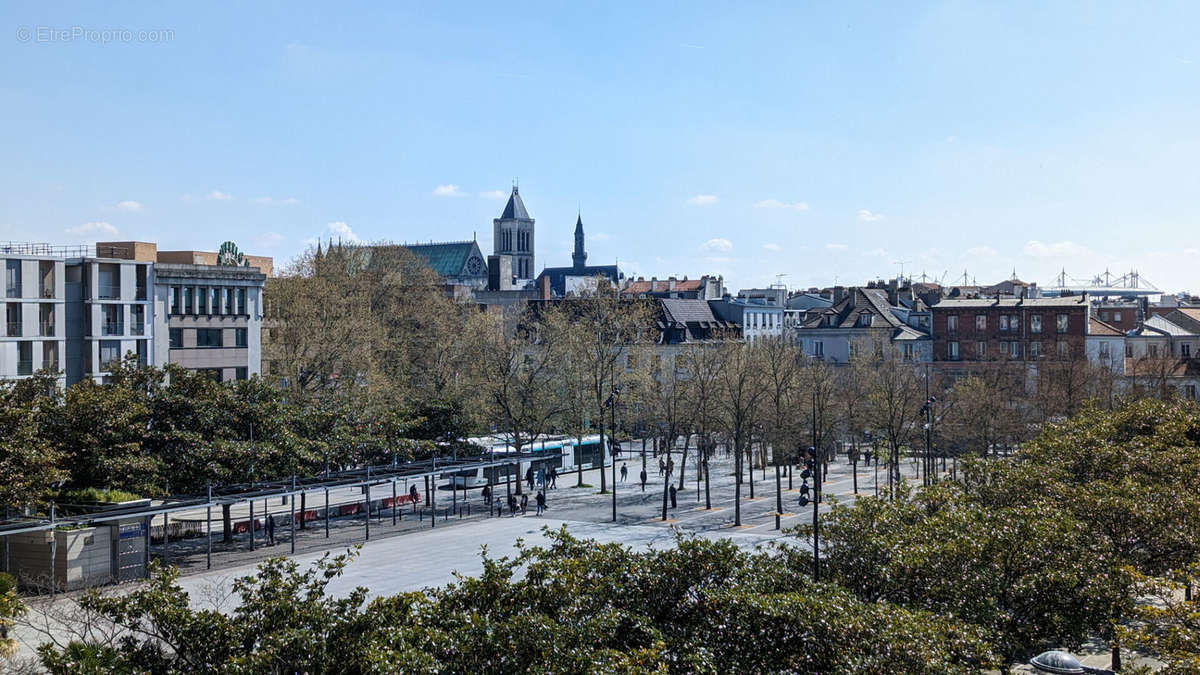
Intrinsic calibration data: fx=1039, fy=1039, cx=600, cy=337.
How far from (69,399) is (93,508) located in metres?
5.09

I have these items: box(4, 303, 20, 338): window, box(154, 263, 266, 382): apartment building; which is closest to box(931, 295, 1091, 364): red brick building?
box(154, 263, 266, 382): apartment building

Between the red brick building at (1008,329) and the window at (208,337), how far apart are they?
6573 centimetres

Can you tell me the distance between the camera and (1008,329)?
Answer: 96875 millimetres

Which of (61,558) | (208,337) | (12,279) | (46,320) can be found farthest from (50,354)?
(61,558)

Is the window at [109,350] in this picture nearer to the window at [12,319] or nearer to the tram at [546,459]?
the window at [12,319]

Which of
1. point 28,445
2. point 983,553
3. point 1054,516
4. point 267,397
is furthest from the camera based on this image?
point 267,397

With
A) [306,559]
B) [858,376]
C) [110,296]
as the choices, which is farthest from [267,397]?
[858,376]

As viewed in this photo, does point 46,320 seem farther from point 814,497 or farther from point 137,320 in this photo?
point 814,497

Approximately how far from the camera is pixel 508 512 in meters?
53.8

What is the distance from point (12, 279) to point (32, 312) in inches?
87.6

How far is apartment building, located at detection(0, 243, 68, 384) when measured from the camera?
56.7 metres

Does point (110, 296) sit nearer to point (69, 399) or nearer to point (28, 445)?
point (69, 399)

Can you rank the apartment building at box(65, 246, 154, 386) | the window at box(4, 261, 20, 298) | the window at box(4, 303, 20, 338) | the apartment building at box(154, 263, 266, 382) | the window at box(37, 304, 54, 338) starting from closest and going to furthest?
the window at box(4, 261, 20, 298) → the window at box(4, 303, 20, 338) → the window at box(37, 304, 54, 338) → the apartment building at box(65, 246, 154, 386) → the apartment building at box(154, 263, 266, 382)

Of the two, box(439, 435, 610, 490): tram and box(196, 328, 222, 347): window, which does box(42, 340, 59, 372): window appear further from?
box(439, 435, 610, 490): tram
